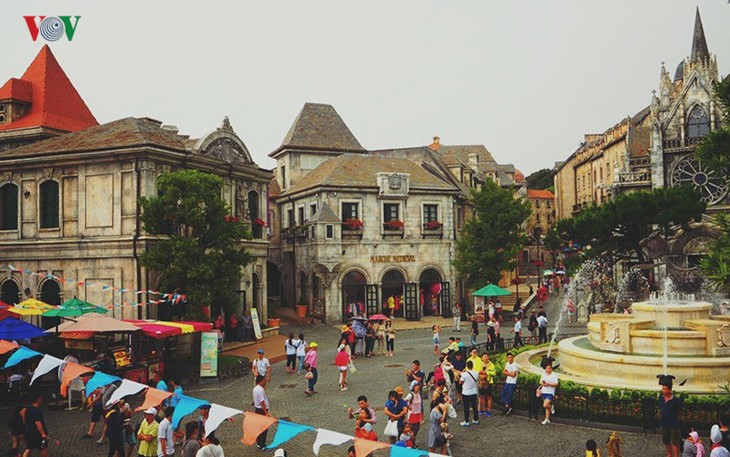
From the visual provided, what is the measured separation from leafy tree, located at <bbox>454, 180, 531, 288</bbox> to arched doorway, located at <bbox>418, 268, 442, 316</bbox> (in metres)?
2.30

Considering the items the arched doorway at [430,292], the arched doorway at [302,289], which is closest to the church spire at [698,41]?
the arched doorway at [430,292]

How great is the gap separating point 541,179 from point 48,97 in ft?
395

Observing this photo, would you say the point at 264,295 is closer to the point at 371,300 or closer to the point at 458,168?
the point at 371,300

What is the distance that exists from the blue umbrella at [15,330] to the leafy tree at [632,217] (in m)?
29.8

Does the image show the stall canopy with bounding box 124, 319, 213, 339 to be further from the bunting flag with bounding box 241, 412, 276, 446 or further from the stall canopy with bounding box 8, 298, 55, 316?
the bunting flag with bounding box 241, 412, 276, 446

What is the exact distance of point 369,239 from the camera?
1622 inches

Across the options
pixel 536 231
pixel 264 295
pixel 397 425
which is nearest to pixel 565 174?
pixel 536 231

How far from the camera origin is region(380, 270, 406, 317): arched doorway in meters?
41.8

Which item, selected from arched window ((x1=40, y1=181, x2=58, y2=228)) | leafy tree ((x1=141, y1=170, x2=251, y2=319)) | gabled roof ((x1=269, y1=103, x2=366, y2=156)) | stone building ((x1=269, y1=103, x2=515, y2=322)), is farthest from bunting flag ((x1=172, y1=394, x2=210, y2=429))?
gabled roof ((x1=269, y1=103, x2=366, y2=156))

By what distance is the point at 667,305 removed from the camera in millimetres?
18156

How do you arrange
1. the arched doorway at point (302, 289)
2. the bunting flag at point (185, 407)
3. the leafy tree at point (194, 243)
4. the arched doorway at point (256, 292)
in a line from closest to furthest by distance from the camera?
the bunting flag at point (185, 407)
the leafy tree at point (194, 243)
the arched doorway at point (256, 292)
the arched doorway at point (302, 289)

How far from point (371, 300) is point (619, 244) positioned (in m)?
16.1

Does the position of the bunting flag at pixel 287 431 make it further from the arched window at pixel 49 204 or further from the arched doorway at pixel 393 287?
the arched doorway at pixel 393 287

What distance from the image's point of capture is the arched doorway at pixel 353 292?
40.3 metres
